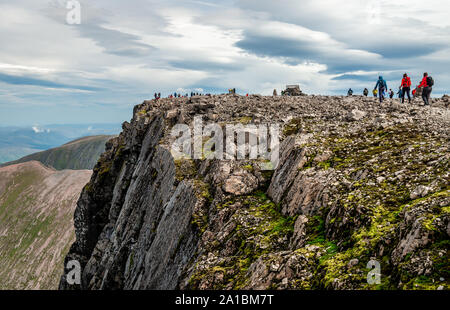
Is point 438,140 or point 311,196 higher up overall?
point 438,140

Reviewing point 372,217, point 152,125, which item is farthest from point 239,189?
point 152,125

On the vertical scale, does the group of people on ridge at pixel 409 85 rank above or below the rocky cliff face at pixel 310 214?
above

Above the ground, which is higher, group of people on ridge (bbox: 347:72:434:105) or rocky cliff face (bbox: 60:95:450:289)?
group of people on ridge (bbox: 347:72:434:105)

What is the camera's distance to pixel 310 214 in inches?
664

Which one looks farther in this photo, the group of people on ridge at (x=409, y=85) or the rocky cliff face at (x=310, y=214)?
the group of people on ridge at (x=409, y=85)

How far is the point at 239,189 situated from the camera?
22.9 m

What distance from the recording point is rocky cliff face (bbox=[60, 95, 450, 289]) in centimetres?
1161

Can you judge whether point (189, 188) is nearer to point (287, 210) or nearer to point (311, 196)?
point (287, 210)

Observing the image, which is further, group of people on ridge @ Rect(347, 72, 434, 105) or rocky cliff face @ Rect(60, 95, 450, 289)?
group of people on ridge @ Rect(347, 72, 434, 105)

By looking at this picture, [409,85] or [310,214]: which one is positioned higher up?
[409,85]

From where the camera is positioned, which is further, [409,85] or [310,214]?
[409,85]

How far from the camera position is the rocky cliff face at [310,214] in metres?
11.6
